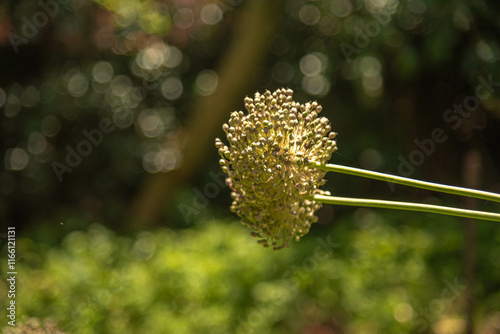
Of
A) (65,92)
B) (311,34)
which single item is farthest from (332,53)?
(65,92)

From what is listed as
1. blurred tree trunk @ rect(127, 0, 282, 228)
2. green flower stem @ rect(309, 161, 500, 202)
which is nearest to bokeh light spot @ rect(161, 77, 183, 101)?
blurred tree trunk @ rect(127, 0, 282, 228)

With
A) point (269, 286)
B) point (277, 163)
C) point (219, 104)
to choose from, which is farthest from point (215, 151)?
point (277, 163)

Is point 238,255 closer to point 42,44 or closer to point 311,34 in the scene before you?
point 311,34

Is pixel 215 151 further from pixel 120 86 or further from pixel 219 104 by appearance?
pixel 120 86

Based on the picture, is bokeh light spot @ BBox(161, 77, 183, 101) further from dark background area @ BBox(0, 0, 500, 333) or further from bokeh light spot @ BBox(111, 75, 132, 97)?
bokeh light spot @ BBox(111, 75, 132, 97)

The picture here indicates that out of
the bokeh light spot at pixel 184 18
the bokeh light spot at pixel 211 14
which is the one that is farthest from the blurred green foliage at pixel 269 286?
the bokeh light spot at pixel 211 14
